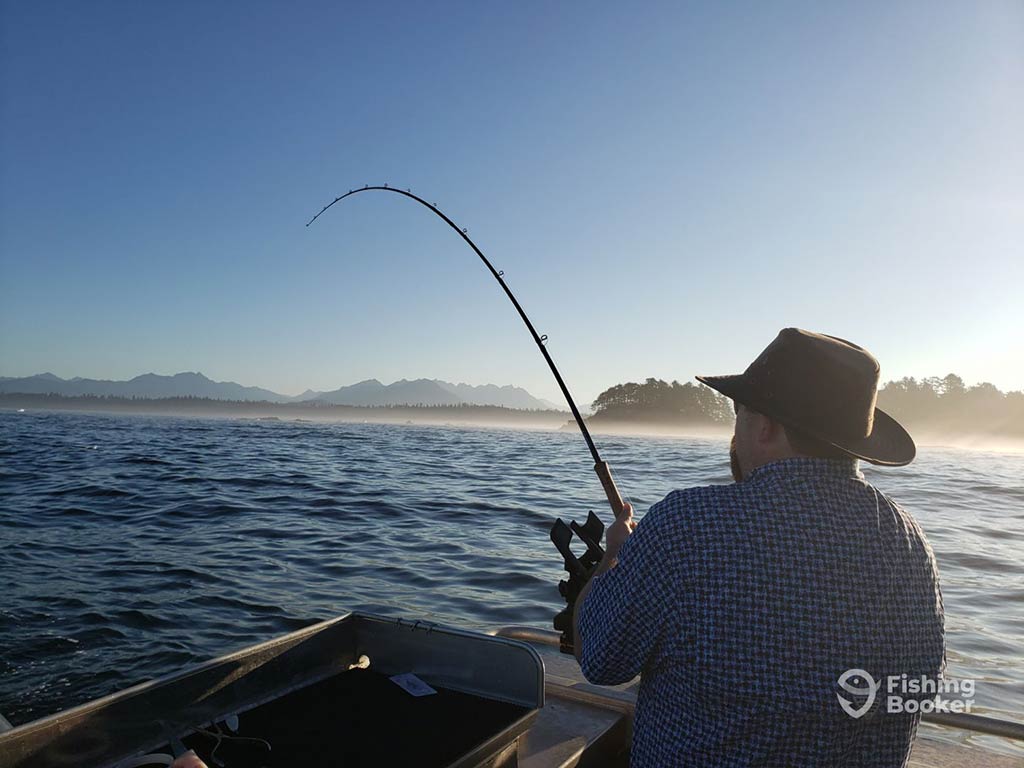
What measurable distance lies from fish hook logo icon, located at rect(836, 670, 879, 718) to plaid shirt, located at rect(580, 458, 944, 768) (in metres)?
0.02

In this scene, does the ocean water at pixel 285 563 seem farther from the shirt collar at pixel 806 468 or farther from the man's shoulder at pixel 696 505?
the man's shoulder at pixel 696 505

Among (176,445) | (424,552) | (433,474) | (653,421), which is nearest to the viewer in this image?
(424,552)

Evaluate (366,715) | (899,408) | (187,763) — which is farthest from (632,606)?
(899,408)

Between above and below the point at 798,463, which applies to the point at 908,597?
below

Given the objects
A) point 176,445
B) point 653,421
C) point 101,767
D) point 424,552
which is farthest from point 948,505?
point 653,421

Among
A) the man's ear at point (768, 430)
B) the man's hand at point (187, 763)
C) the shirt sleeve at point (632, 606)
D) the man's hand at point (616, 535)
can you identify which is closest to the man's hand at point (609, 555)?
the man's hand at point (616, 535)

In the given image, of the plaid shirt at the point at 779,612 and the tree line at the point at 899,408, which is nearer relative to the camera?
the plaid shirt at the point at 779,612

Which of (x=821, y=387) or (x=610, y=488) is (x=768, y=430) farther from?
(x=610, y=488)

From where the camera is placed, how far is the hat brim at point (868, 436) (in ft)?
6.04

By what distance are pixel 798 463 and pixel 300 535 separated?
10.7 meters

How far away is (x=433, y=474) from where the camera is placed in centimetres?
2262

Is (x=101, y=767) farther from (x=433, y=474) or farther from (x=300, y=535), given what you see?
(x=433, y=474)

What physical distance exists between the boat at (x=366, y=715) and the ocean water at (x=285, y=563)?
3417 millimetres

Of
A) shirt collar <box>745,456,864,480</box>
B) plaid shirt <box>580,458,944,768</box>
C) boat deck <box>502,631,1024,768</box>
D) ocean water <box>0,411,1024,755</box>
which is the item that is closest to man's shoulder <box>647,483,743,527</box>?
plaid shirt <box>580,458,944,768</box>
